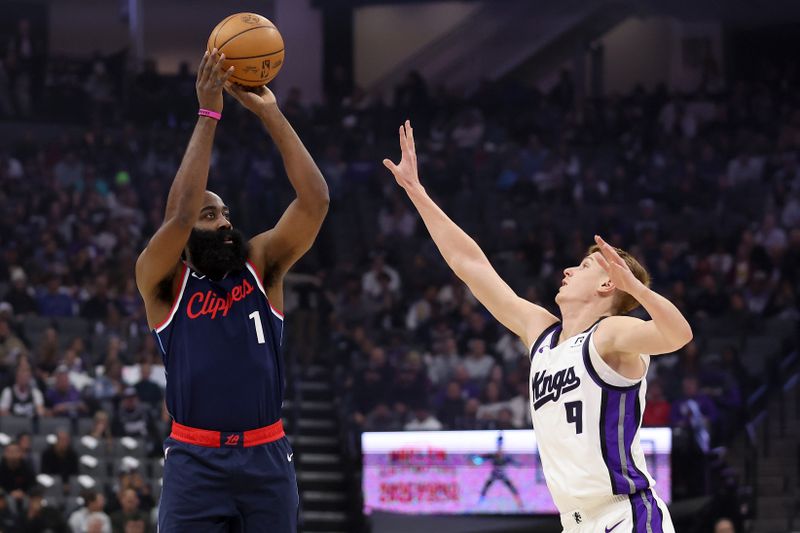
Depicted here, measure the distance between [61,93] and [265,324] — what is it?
61.2 feet

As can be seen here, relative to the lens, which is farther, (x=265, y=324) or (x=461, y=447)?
(x=461, y=447)

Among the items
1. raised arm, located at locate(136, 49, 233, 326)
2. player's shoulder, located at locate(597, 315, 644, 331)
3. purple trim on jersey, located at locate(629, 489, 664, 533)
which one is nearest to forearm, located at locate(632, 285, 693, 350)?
player's shoulder, located at locate(597, 315, 644, 331)

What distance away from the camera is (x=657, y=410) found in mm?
13719

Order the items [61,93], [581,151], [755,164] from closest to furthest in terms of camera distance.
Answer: [755,164], [581,151], [61,93]

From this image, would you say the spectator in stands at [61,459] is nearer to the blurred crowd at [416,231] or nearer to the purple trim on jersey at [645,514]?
the blurred crowd at [416,231]

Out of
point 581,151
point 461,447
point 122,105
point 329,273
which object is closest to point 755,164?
point 581,151

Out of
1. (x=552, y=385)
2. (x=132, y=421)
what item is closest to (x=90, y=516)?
(x=132, y=421)

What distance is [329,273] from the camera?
1794cm

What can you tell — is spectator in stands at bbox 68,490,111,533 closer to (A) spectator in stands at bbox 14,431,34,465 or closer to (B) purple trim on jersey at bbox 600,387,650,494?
(A) spectator in stands at bbox 14,431,34,465

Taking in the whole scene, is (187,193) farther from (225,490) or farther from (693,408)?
(693,408)

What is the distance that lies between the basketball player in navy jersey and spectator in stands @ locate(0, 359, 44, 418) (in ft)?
32.8

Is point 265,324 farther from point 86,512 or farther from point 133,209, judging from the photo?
point 133,209

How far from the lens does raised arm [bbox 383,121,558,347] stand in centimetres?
527

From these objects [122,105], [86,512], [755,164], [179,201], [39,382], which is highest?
[122,105]
